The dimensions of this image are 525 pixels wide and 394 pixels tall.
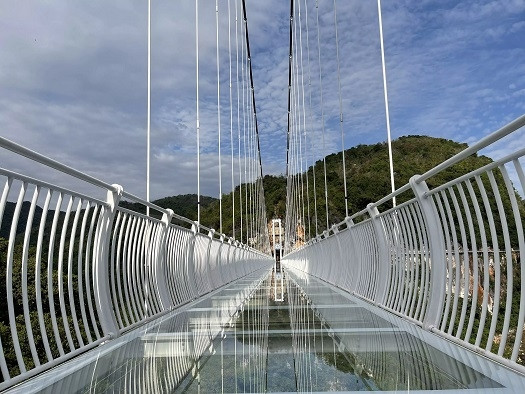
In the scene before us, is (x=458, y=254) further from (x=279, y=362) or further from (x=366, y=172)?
(x=366, y=172)

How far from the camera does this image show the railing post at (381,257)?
15.3ft

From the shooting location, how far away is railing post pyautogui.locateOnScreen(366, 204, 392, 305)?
467cm

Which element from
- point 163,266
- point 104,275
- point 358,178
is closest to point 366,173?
point 358,178

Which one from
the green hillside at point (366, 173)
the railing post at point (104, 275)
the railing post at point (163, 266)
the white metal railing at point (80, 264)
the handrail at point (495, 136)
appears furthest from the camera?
the green hillside at point (366, 173)

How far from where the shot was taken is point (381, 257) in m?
4.84

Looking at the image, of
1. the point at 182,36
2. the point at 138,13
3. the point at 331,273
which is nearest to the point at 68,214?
the point at 331,273

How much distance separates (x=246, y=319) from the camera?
4164mm

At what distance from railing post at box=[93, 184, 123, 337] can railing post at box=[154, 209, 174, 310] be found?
54.3 inches

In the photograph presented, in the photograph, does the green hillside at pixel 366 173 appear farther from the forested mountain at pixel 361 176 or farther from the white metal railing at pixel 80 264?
the white metal railing at pixel 80 264

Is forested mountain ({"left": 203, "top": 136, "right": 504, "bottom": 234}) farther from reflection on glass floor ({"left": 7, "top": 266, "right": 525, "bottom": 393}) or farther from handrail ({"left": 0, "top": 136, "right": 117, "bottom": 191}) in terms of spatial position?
handrail ({"left": 0, "top": 136, "right": 117, "bottom": 191})

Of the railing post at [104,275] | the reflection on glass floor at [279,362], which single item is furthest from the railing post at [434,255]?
the railing post at [104,275]

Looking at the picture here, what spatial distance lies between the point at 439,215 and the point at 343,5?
46.0ft

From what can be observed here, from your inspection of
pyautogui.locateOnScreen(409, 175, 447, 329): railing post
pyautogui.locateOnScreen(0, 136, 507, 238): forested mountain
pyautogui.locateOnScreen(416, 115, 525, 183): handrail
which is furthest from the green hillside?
pyautogui.locateOnScreen(416, 115, 525, 183): handrail

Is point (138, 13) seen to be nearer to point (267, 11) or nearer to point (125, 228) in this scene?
point (125, 228)
